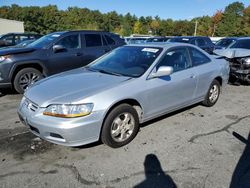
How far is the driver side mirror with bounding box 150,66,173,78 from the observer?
4.20 m

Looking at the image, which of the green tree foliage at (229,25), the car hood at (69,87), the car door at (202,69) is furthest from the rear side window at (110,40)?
the green tree foliage at (229,25)

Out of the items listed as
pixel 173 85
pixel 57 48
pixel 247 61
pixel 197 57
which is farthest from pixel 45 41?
pixel 247 61

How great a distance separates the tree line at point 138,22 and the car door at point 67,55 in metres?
68.5

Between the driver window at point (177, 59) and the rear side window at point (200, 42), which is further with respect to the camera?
the rear side window at point (200, 42)

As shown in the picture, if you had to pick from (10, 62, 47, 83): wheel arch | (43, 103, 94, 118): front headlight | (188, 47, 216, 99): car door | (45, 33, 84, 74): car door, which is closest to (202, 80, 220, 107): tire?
(188, 47, 216, 99): car door

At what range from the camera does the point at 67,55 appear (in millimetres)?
7469

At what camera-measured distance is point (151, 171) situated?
3.30m

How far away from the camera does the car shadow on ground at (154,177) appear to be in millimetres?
3016

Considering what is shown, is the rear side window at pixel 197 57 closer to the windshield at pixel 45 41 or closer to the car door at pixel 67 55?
the car door at pixel 67 55

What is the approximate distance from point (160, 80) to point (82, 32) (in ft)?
14.5

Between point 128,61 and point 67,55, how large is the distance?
3.25m

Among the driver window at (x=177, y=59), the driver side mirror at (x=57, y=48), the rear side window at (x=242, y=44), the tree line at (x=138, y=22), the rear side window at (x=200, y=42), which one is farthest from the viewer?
the tree line at (x=138, y=22)

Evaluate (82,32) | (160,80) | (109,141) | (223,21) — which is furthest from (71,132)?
(223,21)

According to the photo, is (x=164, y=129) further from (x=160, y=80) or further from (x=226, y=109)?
(x=226, y=109)
